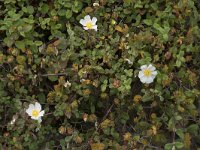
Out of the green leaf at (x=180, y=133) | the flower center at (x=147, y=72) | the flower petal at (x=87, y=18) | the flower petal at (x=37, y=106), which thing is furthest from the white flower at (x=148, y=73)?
the flower petal at (x=37, y=106)

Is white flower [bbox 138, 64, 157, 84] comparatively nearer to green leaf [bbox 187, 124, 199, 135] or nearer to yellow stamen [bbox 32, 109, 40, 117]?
green leaf [bbox 187, 124, 199, 135]

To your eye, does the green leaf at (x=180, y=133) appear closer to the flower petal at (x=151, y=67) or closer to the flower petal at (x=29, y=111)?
the flower petal at (x=151, y=67)

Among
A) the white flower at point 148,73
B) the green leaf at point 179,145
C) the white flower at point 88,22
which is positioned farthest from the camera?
the white flower at point 88,22

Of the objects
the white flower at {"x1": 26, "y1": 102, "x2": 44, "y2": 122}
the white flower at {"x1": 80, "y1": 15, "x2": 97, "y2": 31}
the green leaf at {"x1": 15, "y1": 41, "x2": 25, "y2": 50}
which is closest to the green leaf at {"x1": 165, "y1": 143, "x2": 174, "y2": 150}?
the white flower at {"x1": 26, "y1": 102, "x2": 44, "y2": 122}

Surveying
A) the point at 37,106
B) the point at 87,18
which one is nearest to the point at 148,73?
the point at 87,18

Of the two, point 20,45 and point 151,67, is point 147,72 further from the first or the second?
point 20,45

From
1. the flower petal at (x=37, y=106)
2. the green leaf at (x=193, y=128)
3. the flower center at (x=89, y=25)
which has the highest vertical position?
the flower center at (x=89, y=25)
